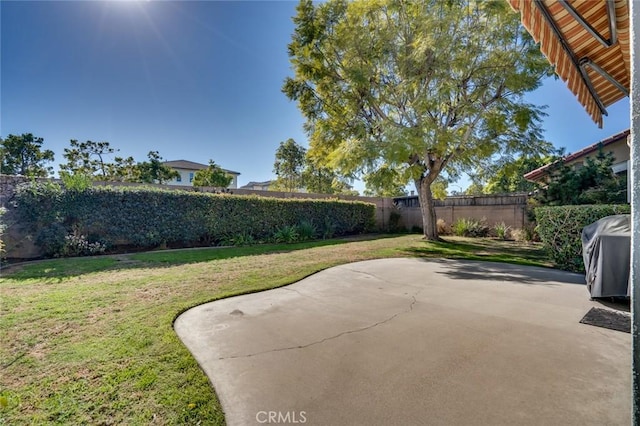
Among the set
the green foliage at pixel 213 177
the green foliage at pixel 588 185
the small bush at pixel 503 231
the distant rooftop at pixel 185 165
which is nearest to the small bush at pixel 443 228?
the small bush at pixel 503 231

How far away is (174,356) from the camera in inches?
105

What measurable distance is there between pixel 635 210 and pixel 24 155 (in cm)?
3117

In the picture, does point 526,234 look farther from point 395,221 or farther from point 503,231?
point 395,221

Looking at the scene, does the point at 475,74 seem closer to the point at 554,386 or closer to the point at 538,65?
the point at 538,65

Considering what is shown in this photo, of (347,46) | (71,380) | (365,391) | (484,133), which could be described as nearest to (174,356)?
(71,380)

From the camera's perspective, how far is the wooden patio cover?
2189 mm

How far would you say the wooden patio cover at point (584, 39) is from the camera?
2189 mm

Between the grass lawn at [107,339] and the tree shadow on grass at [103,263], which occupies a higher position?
the tree shadow on grass at [103,263]

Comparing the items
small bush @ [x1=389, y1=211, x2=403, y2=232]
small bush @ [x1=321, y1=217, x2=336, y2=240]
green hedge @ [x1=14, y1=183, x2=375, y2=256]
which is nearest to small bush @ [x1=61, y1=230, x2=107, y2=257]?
green hedge @ [x1=14, y1=183, x2=375, y2=256]

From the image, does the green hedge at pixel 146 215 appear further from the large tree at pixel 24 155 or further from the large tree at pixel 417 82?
the large tree at pixel 24 155

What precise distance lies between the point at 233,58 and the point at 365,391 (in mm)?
9797

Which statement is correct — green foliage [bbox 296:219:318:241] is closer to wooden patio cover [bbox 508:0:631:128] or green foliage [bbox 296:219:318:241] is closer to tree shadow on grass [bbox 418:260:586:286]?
tree shadow on grass [bbox 418:260:586:286]

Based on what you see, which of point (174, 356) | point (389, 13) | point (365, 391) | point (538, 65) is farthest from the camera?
point (389, 13)

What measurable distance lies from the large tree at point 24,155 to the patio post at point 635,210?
29324 mm
